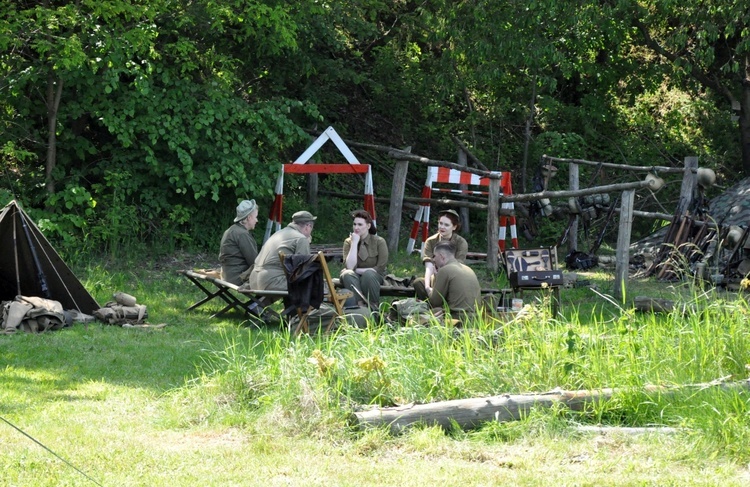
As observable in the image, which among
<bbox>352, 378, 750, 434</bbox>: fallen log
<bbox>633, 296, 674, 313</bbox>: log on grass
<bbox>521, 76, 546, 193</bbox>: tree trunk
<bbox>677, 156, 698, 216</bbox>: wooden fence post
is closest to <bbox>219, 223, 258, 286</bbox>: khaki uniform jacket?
<bbox>633, 296, 674, 313</bbox>: log on grass

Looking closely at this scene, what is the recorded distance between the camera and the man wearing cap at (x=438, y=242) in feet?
30.7

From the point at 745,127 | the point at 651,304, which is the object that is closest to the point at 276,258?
the point at 651,304

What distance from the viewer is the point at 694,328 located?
647 centimetres

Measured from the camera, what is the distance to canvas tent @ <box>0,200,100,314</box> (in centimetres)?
938

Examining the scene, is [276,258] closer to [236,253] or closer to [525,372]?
[236,253]

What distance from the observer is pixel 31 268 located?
952cm

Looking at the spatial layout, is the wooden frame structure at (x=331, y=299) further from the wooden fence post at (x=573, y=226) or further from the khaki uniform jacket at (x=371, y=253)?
the wooden fence post at (x=573, y=226)

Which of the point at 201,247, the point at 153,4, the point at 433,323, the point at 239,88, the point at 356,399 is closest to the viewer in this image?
the point at 356,399

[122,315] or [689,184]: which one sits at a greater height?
[689,184]

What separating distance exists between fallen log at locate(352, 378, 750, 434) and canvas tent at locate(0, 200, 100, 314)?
483cm

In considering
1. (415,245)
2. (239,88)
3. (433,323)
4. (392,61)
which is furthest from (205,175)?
(433,323)

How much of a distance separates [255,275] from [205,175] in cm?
454

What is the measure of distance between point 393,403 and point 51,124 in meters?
8.82

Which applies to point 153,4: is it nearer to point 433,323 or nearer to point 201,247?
point 201,247
